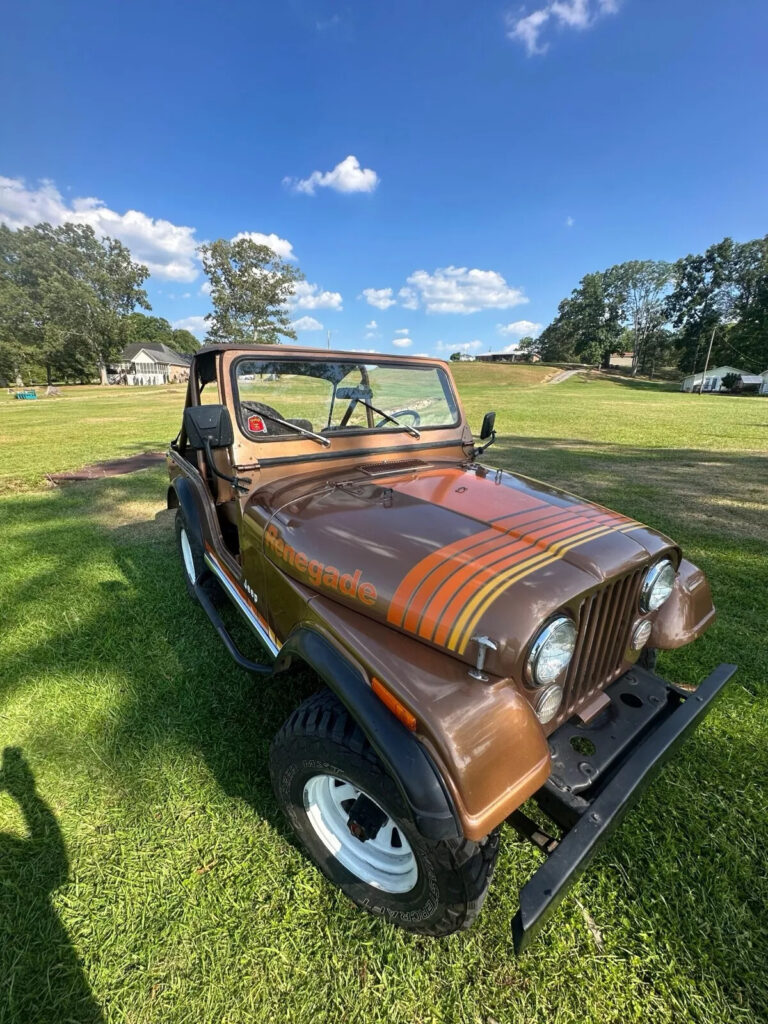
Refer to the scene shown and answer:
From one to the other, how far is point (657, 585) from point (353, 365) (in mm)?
2128

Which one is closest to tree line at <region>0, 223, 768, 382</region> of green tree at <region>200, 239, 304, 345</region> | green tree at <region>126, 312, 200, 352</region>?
green tree at <region>200, 239, 304, 345</region>

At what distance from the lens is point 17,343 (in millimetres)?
42094

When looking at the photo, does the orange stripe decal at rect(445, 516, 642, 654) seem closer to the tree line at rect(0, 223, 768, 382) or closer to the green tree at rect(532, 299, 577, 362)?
the tree line at rect(0, 223, 768, 382)

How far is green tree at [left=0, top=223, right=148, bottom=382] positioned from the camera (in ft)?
140

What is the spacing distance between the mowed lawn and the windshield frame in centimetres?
151

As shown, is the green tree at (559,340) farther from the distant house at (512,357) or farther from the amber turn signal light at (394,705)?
the amber turn signal light at (394,705)

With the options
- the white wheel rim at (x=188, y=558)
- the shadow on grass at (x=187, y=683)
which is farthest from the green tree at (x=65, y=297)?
the white wheel rim at (x=188, y=558)

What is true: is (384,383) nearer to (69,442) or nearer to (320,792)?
(320,792)

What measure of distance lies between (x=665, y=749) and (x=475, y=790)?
0.77 metres

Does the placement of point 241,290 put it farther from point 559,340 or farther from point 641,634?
point 559,340

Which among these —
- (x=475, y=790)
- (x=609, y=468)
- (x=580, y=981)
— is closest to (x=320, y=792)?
(x=475, y=790)

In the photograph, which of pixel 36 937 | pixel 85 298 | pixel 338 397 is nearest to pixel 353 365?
pixel 338 397

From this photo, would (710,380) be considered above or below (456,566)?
above

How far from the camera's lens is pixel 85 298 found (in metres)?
43.2
